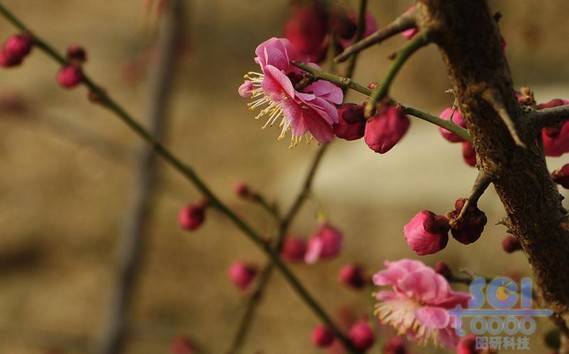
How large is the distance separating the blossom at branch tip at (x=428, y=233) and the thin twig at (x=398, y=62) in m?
0.17

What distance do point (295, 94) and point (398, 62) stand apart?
0.17 m

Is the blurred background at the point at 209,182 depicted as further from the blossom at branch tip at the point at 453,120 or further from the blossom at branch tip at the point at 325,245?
the blossom at branch tip at the point at 453,120

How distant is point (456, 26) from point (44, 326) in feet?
11.0

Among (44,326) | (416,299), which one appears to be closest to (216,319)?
(44,326)

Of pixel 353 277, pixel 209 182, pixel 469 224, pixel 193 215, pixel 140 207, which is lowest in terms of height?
pixel 469 224

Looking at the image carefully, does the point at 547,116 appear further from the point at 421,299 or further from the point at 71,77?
the point at 71,77

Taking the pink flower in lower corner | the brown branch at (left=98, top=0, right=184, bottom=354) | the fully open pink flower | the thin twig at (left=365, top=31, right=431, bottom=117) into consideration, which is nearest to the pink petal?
Answer: the pink flower in lower corner

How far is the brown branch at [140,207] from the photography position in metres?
2.15

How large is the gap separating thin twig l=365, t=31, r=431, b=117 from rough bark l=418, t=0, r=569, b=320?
11mm

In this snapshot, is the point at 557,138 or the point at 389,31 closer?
the point at 389,31

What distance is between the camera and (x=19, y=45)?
1203 millimetres

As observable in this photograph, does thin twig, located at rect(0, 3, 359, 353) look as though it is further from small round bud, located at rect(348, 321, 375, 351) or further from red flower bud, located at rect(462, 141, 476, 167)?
red flower bud, located at rect(462, 141, 476, 167)

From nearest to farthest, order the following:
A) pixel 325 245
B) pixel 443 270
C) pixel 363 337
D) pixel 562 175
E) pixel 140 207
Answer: pixel 562 175, pixel 443 270, pixel 363 337, pixel 325 245, pixel 140 207

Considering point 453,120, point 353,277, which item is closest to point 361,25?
point 453,120
